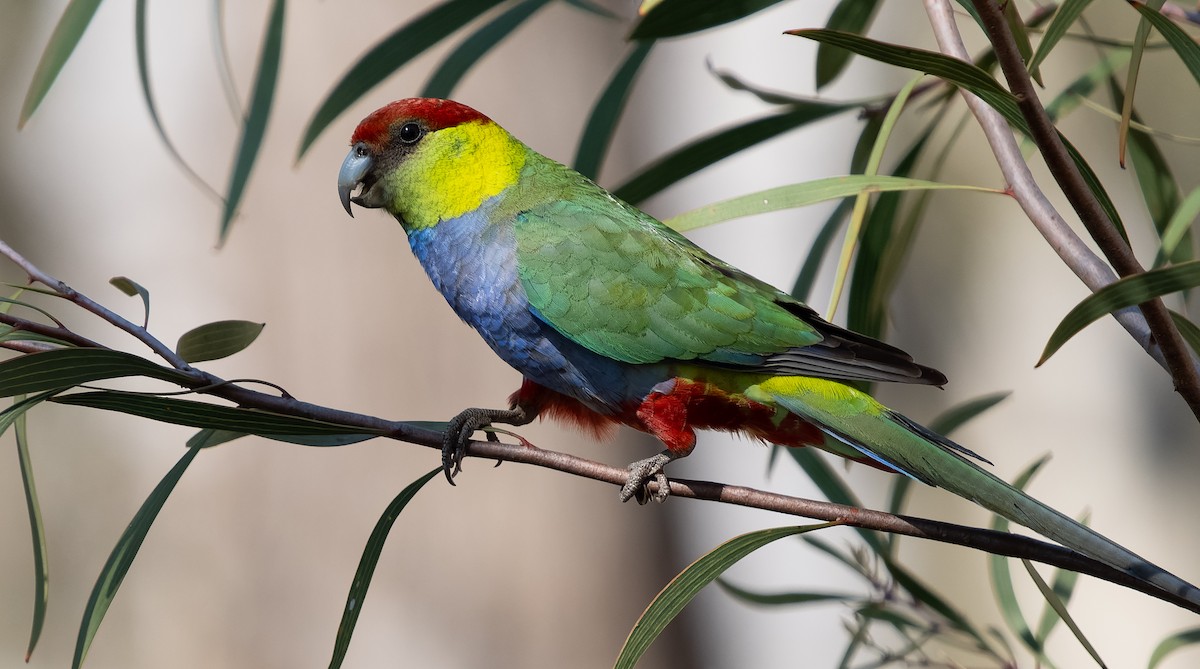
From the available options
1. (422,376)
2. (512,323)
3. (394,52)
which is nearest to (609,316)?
(512,323)

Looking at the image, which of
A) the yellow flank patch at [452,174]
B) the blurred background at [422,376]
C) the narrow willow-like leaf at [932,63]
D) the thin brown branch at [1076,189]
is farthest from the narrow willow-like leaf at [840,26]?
the blurred background at [422,376]

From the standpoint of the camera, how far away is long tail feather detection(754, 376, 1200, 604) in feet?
3.99

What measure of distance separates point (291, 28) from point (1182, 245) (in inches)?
125

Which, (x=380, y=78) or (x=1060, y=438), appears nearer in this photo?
(x=380, y=78)

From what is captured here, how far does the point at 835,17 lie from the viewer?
2.05m

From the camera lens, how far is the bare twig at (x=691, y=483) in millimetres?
1200

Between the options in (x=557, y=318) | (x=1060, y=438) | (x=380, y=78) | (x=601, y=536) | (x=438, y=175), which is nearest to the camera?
(x=557, y=318)

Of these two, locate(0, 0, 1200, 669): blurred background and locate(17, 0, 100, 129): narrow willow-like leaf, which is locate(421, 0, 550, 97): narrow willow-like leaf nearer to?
locate(17, 0, 100, 129): narrow willow-like leaf

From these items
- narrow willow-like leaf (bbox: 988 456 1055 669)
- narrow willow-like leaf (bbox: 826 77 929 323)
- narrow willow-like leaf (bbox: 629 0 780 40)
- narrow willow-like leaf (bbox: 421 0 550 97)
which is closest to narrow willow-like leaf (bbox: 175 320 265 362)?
narrow willow-like leaf (bbox: 629 0 780 40)

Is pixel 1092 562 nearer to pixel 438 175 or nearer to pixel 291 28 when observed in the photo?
pixel 438 175

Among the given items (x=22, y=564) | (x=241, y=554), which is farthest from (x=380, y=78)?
(x=22, y=564)

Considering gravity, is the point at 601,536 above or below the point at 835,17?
below

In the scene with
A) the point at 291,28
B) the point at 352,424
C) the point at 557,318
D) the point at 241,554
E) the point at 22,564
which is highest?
the point at 291,28

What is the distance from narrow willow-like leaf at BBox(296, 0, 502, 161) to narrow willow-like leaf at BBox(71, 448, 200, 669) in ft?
2.90
